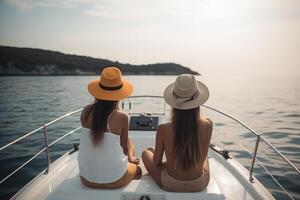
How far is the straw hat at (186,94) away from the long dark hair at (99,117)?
21.5 inches

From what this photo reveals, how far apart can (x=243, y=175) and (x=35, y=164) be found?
213 inches

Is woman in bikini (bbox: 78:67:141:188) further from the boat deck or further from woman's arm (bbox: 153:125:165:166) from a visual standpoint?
woman's arm (bbox: 153:125:165:166)

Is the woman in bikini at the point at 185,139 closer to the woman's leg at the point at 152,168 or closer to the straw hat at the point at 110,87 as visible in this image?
the woman's leg at the point at 152,168

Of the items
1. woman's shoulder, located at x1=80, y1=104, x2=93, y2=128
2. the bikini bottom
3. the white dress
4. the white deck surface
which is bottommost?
the white deck surface

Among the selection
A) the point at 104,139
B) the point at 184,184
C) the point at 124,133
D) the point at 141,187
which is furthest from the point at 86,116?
the point at 184,184

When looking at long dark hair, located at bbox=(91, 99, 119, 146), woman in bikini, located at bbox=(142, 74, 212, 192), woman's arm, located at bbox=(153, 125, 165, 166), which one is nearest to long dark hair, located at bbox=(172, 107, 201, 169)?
woman in bikini, located at bbox=(142, 74, 212, 192)

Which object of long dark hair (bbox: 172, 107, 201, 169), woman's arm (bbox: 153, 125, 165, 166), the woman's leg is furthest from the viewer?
the woman's leg

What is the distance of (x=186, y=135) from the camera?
2.47 meters

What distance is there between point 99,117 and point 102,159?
Answer: 384 millimetres

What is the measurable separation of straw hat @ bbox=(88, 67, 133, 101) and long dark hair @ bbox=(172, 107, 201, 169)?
0.52 m

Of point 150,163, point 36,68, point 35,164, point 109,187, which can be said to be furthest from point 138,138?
point 36,68

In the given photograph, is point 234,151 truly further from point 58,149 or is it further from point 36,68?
point 36,68

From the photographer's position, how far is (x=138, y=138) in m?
4.75

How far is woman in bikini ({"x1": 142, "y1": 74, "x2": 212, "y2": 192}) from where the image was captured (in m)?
2.49
